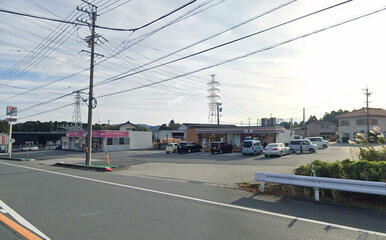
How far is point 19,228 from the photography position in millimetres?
5176

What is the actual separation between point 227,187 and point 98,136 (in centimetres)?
3844

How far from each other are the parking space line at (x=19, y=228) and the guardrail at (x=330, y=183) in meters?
6.71

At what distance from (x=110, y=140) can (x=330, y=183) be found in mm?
43294

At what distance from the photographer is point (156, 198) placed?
26.1 ft

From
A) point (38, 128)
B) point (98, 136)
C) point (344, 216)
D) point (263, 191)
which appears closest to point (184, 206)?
point (263, 191)

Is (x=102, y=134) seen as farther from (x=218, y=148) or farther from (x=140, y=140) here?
(x=218, y=148)

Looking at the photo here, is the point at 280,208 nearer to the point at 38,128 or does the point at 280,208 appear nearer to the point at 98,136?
the point at 98,136

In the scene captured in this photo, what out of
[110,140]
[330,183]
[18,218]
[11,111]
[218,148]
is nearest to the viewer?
[18,218]

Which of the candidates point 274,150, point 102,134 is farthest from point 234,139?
point 102,134

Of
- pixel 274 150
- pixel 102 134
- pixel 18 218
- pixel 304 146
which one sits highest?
pixel 102 134

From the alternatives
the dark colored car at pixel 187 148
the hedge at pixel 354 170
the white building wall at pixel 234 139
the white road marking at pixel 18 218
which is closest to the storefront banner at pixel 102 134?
the dark colored car at pixel 187 148

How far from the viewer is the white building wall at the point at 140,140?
162ft

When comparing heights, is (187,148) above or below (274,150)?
below

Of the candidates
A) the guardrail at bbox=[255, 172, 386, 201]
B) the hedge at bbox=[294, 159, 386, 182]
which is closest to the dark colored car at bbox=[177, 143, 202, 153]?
the guardrail at bbox=[255, 172, 386, 201]
